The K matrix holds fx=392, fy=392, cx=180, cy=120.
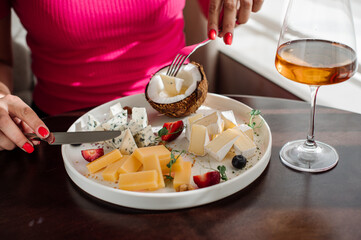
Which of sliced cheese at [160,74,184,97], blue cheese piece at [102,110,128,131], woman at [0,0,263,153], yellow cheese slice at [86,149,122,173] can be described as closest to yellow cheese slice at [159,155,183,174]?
yellow cheese slice at [86,149,122,173]

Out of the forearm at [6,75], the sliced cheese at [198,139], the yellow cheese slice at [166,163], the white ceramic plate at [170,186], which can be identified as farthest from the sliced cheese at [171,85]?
the forearm at [6,75]

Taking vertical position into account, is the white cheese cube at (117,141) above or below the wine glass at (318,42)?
below

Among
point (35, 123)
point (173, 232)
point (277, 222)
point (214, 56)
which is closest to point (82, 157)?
point (35, 123)

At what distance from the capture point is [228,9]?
1179 millimetres

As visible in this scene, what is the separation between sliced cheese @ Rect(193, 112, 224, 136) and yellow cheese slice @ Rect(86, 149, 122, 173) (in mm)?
227

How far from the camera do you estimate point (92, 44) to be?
4.69 ft

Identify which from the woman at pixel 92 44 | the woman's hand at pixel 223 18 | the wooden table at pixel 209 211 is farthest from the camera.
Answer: the woman at pixel 92 44

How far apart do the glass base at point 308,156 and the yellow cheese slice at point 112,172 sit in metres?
0.38

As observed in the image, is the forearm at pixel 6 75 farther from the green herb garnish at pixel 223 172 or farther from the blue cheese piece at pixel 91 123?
the green herb garnish at pixel 223 172

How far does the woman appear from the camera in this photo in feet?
4.46

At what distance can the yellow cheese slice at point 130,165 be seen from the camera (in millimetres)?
848

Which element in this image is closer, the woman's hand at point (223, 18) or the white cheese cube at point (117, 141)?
the white cheese cube at point (117, 141)

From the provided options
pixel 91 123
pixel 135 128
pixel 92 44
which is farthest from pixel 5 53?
pixel 135 128

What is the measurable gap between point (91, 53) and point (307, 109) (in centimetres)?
79
